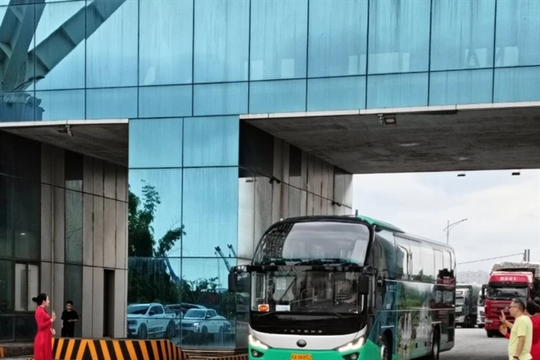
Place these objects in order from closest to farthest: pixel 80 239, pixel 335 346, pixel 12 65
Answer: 1. pixel 335 346
2. pixel 12 65
3. pixel 80 239

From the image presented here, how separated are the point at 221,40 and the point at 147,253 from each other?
6.54 metres

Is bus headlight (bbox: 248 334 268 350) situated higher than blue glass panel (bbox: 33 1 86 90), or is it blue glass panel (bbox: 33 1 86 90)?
blue glass panel (bbox: 33 1 86 90)

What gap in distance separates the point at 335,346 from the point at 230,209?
8543 mm

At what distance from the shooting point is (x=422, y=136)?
26.8 metres

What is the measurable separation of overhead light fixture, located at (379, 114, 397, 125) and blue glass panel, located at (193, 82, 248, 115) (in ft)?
12.7

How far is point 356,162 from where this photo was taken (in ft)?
108

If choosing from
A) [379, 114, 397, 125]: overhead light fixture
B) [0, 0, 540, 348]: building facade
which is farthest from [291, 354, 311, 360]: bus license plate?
A: [379, 114, 397, 125]: overhead light fixture

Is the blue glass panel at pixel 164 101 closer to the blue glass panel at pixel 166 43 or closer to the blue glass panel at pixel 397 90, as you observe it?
the blue glass panel at pixel 166 43

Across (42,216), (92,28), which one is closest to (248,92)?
(92,28)

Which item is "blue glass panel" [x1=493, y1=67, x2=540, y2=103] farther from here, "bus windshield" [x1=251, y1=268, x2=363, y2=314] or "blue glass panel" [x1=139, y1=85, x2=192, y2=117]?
"blue glass panel" [x1=139, y1=85, x2=192, y2=117]

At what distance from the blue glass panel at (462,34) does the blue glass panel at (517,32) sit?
0.76 ft

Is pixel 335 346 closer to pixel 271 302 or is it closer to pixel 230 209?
pixel 271 302

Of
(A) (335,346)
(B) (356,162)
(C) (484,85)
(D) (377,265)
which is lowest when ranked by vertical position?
(A) (335,346)

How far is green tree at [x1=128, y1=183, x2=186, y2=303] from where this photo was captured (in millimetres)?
24578
